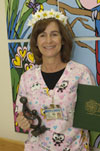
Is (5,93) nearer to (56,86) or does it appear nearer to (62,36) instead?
(56,86)

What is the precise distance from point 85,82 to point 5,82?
0.72m

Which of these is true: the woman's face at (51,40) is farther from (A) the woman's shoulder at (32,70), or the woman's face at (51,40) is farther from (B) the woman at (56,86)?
(A) the woman's shoulder at (32,70)

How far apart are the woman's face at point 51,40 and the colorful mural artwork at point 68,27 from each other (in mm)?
132

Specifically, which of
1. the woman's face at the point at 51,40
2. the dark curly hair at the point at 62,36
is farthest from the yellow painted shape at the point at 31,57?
the woman's face at the point at 51,40

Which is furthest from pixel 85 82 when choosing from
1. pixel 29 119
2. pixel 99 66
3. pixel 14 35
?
pixel 14 35

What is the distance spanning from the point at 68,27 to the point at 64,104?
470 millimetres

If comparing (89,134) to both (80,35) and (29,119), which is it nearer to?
(29,119)

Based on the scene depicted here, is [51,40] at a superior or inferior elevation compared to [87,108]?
superior

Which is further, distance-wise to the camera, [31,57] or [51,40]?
[31,57]

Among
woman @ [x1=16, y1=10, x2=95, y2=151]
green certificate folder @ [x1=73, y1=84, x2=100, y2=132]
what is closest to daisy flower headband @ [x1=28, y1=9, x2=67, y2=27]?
woman @ [x1=16, y1=10, x2=95, y2=151]

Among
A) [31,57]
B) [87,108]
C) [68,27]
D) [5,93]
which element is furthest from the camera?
[5,93]

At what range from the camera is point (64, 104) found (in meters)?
1.18

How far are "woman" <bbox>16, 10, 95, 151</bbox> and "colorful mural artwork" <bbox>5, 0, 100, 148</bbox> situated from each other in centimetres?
7

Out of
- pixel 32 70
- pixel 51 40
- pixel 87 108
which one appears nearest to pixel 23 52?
pixel 32 70
